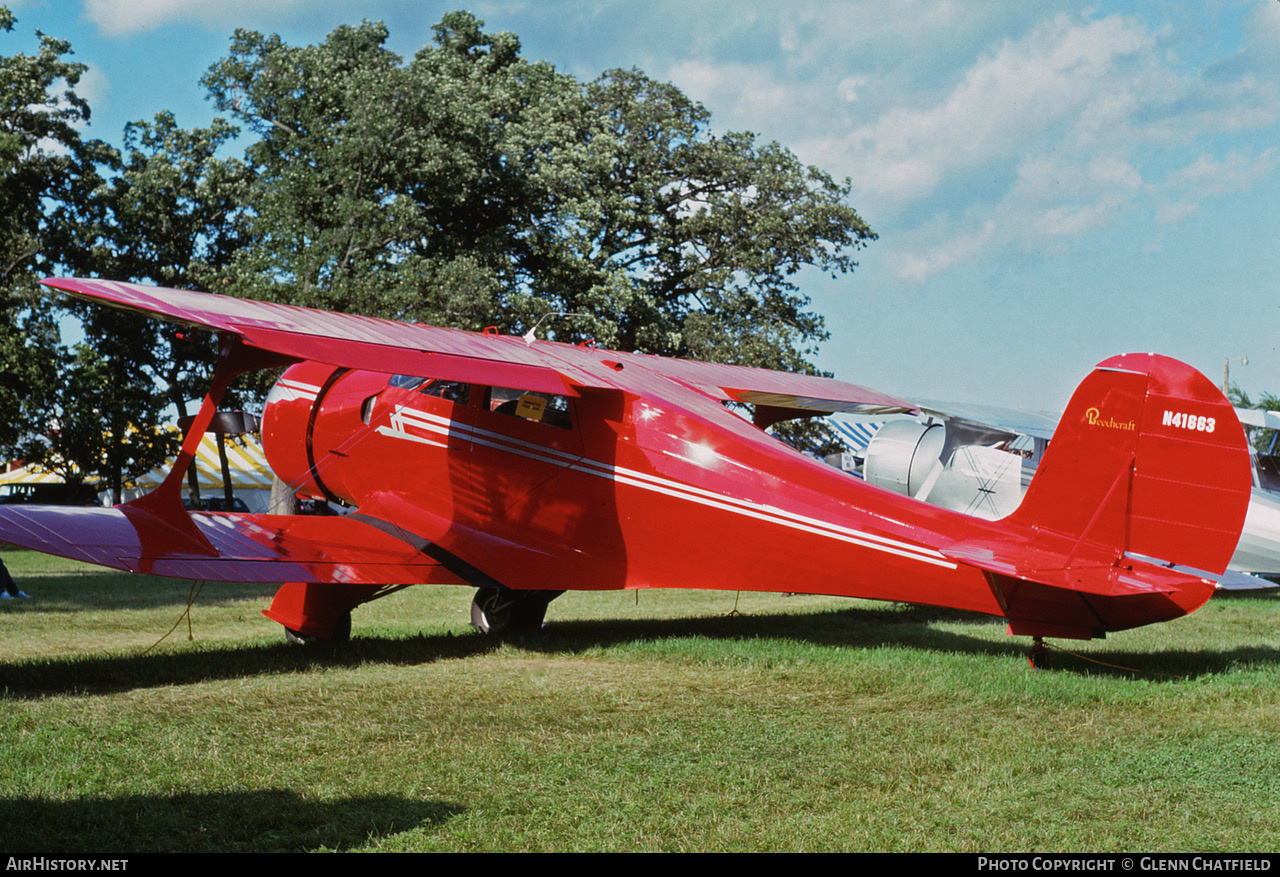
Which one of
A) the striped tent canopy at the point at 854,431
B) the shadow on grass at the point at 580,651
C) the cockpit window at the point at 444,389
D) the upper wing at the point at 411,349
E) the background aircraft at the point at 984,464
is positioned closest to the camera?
the upper wing at the point at 411,349

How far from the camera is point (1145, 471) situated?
6410 millimetres

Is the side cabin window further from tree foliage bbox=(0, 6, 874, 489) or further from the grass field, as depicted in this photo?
tree foliage bbox=(0, 6, 874, 489)

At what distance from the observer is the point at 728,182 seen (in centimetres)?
2723

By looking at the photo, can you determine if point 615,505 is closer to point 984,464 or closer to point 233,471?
point 984,464

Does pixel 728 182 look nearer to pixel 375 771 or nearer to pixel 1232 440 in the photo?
pixel 1232 440

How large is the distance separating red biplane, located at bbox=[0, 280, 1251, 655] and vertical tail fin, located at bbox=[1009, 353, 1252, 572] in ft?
0.04

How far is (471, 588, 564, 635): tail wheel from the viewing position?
876 cm

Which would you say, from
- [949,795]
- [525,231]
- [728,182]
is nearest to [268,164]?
[525,231]

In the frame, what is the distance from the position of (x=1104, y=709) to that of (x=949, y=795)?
2.10 metres

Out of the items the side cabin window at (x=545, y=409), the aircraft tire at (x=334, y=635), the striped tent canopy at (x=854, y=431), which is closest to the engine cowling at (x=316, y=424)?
the aircraft tire at (x=334, y=635)

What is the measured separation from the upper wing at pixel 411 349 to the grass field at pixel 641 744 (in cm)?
195

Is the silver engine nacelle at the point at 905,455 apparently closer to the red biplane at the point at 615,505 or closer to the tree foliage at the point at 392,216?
the red biplane at the point at 615,505

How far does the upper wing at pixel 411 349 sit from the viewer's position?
6137 millimetres

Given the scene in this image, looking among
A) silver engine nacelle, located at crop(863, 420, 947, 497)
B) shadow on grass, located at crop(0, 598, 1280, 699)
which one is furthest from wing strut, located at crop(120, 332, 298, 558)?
silver engine nacelle, located at crop(863, 420, 947, 497)
